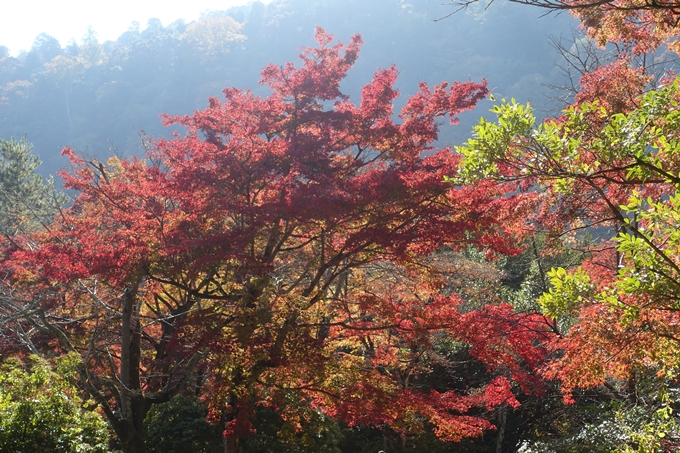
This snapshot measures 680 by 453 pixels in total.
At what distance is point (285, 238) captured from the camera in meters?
8.01

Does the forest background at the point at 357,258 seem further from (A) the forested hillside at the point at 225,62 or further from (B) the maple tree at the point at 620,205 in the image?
(A) the forested hillside at the point at 225,62

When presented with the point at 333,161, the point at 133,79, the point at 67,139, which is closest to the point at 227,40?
the point at 133,79

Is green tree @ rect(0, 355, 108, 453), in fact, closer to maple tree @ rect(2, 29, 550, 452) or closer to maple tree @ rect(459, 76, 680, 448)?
maple tree @ rect(2, 29, 550, 452)

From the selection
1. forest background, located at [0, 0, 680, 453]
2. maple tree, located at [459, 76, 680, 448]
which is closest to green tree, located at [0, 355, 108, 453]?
forest background, located at [0, 0, 680, 453]

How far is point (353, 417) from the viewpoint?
317 inches

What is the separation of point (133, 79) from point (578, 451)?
81895 millimetres

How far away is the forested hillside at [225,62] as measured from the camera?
69438 millimetres

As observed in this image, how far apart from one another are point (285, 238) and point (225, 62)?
2983 inches

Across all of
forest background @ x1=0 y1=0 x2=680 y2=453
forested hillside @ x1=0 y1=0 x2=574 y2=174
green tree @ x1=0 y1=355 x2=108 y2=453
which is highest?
forested hillside @ x1=0 y1=0 x2=574 y2=174

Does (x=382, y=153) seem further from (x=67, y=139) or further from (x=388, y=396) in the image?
(x=67, y=139)

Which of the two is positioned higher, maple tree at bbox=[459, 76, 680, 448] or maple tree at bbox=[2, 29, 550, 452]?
maple tree at bbox=[2, 29, 550, 452]

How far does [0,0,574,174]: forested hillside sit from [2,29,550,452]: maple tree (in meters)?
57.2

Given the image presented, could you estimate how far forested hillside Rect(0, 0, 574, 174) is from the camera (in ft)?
228

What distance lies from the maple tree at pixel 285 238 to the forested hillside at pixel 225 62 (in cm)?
5724
